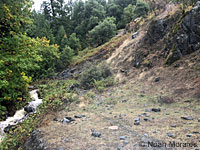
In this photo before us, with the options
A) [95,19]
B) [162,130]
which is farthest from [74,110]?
[95,19]

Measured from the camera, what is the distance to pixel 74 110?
344 inches

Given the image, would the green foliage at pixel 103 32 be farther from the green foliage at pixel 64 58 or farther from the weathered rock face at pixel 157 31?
the weathered rock face at pixel 157 31

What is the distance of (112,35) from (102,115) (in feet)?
77.6

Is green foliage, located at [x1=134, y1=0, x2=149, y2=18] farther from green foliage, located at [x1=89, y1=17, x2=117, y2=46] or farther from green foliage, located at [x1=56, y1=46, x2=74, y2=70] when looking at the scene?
green foliage, located at [x1=56, y1=46, x2=74, y2=70]

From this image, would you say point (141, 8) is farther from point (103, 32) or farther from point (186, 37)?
point (186, 37)

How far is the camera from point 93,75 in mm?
15359

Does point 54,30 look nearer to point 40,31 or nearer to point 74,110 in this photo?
point 40,31

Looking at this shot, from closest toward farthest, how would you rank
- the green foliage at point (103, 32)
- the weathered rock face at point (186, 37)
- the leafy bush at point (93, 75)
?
1. the weathered rock face at point (186, 37)
2. the leafy bush at point (93, 75)
3. the green foliage at point (103, 32)

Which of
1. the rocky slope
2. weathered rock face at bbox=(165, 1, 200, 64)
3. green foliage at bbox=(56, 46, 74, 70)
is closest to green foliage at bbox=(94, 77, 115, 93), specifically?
the rocky slope

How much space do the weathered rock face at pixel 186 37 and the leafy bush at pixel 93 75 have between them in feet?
20.5

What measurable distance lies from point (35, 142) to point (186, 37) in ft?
35.5

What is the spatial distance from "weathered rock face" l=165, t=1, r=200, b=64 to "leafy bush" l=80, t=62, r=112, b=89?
20.5 feet

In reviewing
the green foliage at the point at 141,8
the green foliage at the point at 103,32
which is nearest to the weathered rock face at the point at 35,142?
the green foliage at the point at 103,32

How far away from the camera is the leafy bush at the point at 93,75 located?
15127 mm
